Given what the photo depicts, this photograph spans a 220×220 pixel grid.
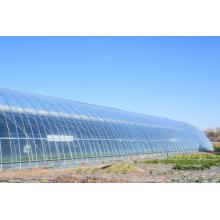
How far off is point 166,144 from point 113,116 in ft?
40.0

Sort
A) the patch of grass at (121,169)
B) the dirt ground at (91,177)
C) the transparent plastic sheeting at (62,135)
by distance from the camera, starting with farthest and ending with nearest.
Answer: the patch of grass at (121,169) → the transparent plastic sheeting at (62,135) → the dirt ground at (91,177)

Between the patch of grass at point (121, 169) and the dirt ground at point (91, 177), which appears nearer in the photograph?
the dirt ground at point (91, 177)

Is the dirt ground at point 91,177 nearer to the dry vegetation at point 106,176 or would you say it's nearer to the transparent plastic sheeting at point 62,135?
the dry vegetation at point 106,176

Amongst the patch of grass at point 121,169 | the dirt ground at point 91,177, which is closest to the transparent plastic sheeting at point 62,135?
the dirt ground at point 91,177

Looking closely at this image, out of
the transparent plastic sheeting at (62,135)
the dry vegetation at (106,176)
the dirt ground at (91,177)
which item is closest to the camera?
the dirt ground at (91,177)

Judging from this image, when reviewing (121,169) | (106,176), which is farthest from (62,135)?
(106,176)

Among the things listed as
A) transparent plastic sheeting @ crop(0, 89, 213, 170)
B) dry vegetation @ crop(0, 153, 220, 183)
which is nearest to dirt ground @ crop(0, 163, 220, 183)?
dry vegetation @ crop(0, 153, 220, 183)

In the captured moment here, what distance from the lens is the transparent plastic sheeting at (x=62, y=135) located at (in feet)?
87.7

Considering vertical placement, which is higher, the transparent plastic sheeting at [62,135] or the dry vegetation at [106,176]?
the transparent plastic sheeting at [62,135]

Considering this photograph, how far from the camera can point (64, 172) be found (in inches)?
1085

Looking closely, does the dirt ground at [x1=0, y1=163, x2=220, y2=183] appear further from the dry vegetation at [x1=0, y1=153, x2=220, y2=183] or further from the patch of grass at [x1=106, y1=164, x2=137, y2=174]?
the patch of grass at [x1=106, y1=164, x2=137, y2=174]

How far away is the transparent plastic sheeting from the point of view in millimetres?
26719
